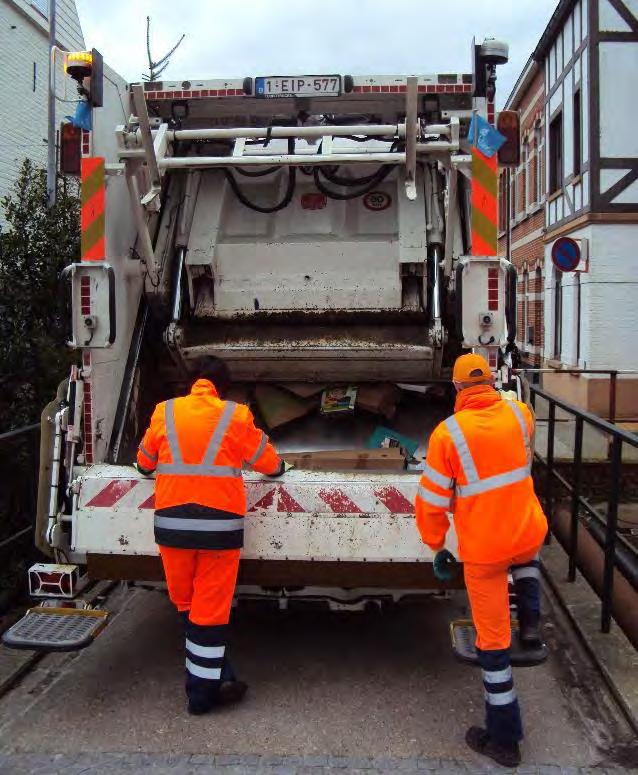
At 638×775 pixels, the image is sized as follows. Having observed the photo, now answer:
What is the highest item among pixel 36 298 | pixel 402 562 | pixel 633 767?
pixel 36 298

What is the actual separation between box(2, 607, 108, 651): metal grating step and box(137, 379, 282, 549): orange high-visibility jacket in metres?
0.50

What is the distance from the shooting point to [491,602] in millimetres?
2902

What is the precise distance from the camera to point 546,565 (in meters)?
4.99

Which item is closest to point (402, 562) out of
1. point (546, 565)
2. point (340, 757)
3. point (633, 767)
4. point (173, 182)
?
point (340, 757)

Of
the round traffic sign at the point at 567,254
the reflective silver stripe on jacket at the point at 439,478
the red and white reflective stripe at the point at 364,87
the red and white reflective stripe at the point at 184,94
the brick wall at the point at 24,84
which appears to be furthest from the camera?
the brick wall at the point at 24,84

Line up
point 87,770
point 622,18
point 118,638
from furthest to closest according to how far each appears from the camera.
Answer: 1. point 622,18
2. point 118,638
3. point 87,770

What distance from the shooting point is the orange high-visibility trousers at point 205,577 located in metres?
3.20

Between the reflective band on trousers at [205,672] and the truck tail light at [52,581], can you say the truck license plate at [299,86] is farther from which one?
the reflective band on trousers at [205,672]

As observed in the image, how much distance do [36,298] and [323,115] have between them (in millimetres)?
1940

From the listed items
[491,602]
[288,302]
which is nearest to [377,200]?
[288,302]

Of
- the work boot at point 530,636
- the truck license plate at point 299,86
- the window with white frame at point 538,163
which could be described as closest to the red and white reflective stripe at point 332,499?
the work boot at point 530,636

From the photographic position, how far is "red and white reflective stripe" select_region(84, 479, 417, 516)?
10.9ft

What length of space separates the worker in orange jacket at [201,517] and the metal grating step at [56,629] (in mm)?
Answer: 382

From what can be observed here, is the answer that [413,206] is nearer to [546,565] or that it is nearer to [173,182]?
[173,182]
